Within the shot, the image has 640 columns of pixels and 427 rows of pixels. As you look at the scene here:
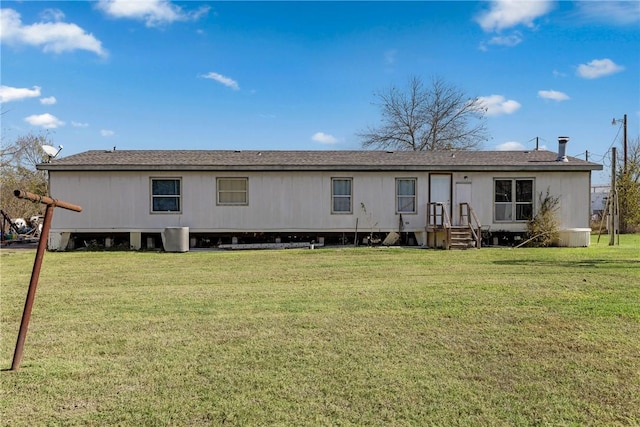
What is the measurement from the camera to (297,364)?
3682 millimetres

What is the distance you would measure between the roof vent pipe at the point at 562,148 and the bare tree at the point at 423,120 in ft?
49.4

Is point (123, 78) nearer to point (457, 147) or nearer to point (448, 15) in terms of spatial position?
point (448, 15)

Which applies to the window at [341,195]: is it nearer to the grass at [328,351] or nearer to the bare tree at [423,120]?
the grass at [328,351]

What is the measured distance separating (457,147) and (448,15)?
16177mm

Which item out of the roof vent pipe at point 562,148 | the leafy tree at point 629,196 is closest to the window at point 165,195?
the roof vent pipe at point 562,148

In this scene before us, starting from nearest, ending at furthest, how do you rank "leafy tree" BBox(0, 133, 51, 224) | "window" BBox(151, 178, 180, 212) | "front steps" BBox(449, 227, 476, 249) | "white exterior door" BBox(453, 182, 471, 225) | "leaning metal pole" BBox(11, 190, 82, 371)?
"leaning metal pole" BBox(11, 190, 82, 371)
"front steps" BBox(449, 227, 476, 249)
"window" BBox(151, 178, 180, 212)
"white exterior door" BBox(453, 182, 471, 225)
"leafy tree" BBox(0, 133, 51, 224)

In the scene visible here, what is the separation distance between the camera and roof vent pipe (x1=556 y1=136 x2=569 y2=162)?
1545cm

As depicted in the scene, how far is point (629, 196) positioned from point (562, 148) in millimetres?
11073

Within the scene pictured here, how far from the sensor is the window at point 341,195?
14812mm

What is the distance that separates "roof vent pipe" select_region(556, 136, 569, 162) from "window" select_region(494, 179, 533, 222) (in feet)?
5.18

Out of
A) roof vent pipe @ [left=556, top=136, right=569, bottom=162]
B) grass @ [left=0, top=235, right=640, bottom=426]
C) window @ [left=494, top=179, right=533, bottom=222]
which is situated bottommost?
grass @ [left=0, top=235, right=640, bottom=426]

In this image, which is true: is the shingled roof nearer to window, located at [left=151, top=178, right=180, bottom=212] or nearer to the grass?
window, located at [left=151, top=178, right=180, bottom=212]

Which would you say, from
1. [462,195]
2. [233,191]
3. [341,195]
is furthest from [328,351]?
[462,195]

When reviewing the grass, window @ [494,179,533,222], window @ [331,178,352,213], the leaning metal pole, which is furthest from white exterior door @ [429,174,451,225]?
the leaning metal pole
